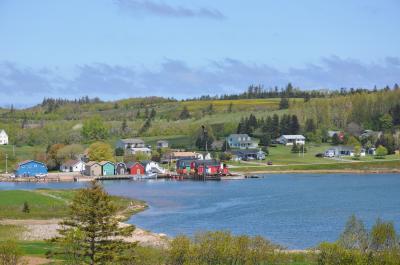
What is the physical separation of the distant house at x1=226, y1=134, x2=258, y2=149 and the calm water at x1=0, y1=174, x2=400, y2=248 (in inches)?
857

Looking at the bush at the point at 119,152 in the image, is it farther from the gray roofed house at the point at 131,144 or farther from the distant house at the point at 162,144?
the distant house at the point at 162,144

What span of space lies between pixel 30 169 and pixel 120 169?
381 inches

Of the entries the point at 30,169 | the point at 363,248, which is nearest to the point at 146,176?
the point at 30,169

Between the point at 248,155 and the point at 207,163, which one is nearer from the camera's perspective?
the point at 207,163

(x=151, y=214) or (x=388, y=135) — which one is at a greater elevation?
(x=388, y=135)

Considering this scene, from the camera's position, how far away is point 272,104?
480 feet

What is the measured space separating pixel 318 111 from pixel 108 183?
48.9 m

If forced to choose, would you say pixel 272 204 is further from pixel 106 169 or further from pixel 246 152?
pixel 246 152

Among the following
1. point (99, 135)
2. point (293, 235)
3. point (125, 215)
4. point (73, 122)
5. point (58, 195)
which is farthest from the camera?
point (73, 122)

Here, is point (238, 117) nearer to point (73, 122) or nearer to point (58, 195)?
point (73, 122)

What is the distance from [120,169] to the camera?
3366 inches

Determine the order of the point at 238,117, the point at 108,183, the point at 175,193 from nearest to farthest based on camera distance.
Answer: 1. the point at 175,193
2. the point at 108,183
3. the point at 238,117

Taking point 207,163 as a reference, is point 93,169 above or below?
below

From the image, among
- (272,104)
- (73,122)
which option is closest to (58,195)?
(73,122)
